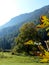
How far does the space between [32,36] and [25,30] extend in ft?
8.71

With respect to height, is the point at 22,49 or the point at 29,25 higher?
the point at 29,25

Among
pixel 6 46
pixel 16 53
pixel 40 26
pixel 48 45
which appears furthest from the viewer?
pixel 6 46

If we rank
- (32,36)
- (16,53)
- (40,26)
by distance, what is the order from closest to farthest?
Answer: (40,26)
(32,36)
(16,53)

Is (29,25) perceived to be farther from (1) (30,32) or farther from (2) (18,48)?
(2) (18,48)

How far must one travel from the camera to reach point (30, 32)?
55875mm

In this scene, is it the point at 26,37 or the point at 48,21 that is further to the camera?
the point at 26,37

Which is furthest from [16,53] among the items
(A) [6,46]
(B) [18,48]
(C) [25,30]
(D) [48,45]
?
(A) [6,46]

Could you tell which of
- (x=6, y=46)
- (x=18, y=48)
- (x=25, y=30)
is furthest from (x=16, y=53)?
(x=6, y=46)

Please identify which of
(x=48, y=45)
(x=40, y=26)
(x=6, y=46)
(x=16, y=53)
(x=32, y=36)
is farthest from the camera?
(x=6, y=46)

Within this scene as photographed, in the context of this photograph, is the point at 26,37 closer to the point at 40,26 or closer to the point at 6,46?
the point at 40,26

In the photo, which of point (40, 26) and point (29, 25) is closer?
point (40, 26)

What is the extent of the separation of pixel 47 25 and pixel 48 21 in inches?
3.5

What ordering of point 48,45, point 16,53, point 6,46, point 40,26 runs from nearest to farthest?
point 40,26
point 48,45
point 16,53
point 6,46

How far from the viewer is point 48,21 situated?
3396 mm
